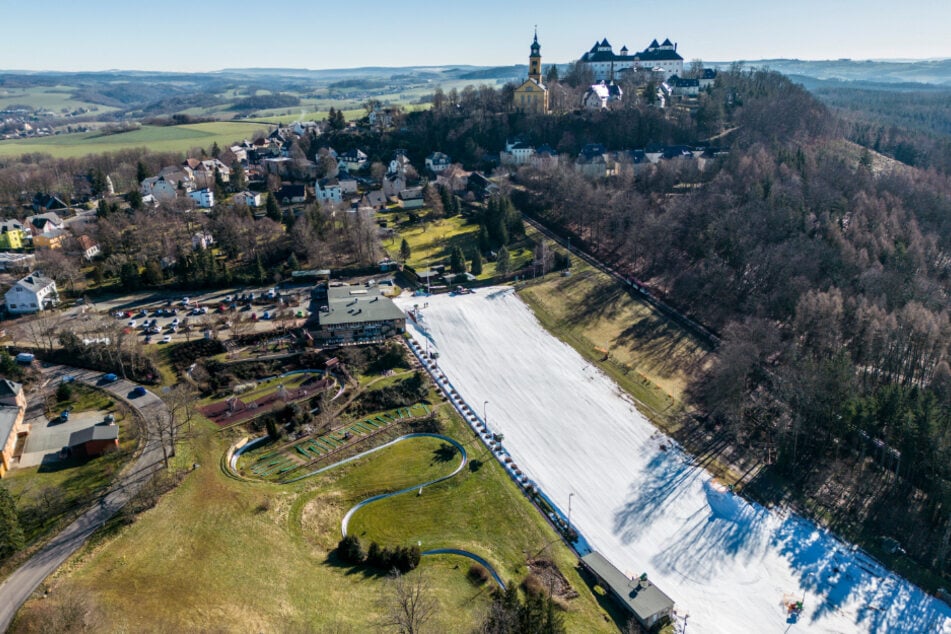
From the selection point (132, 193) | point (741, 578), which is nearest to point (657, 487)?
point (741, 578)

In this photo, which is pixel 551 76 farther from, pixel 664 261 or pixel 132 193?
pixel 132 193

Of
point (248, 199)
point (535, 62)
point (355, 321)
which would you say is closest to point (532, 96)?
point (535, 62)

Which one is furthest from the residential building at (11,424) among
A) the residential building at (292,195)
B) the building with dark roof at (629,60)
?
the building with dark roof at (629,60)

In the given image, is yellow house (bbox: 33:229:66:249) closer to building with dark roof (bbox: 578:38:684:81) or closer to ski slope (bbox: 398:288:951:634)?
ski slope (bbox: 398:288:951:634)

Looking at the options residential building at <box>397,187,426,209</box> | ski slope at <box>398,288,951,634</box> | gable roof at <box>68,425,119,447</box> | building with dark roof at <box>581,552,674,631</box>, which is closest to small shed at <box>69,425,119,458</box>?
gable roof at <box>68,425,119,447</box>

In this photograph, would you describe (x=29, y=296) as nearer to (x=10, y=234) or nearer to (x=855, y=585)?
(x=10, y=234)

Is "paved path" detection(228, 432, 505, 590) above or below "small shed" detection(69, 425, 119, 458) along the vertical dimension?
below
